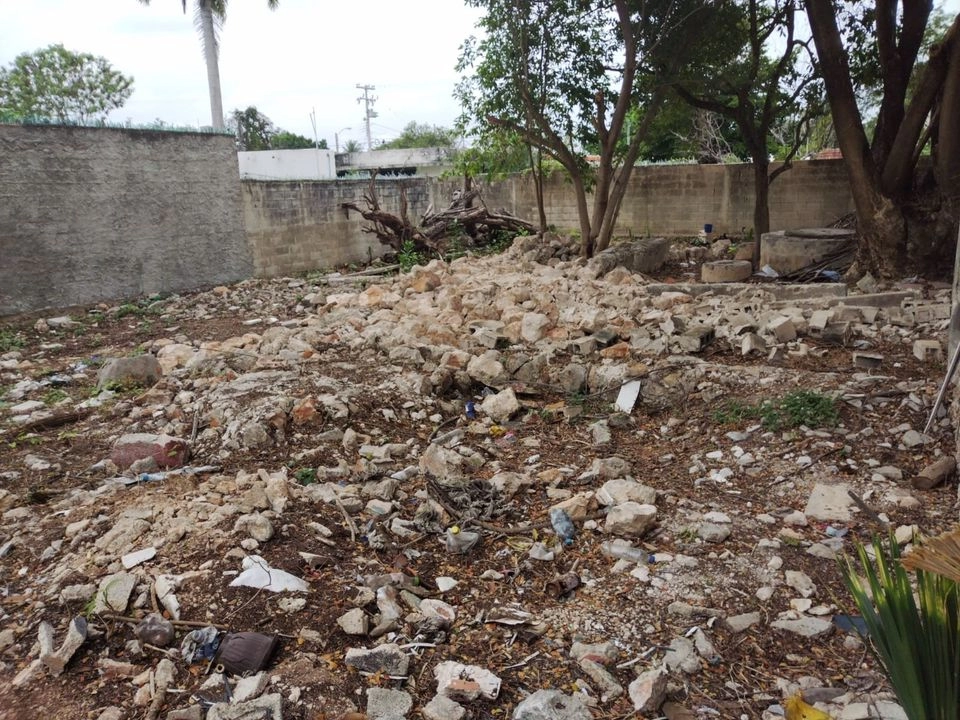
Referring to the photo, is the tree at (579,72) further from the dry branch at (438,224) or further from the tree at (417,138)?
the tree at (417,138)

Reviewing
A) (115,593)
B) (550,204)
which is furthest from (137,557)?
(550,204)

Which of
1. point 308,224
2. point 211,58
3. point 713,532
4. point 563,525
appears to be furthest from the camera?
point 211,58

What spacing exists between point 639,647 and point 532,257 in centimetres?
796

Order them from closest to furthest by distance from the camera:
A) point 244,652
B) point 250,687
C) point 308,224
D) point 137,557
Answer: point 250,687 < point 244,652 < point 137,557 < point 308,224

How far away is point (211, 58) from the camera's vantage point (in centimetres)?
1819

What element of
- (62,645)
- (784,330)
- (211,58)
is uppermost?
(211,58)

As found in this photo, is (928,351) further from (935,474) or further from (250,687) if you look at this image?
(250,687)

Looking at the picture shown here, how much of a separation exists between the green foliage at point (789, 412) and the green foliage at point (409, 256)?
6846mm

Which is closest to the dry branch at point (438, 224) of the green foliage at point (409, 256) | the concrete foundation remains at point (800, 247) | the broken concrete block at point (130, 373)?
the green foliage at point (409, 256)

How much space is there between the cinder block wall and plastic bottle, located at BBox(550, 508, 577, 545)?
8.31 meters

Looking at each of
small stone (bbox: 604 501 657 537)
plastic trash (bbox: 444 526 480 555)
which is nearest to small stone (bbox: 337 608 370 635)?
plastic trash (bbox: 444 526 480 555)

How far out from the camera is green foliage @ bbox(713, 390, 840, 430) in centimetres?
418

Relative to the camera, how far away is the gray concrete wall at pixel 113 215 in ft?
25.8

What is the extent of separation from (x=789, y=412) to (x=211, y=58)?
1848 cm
